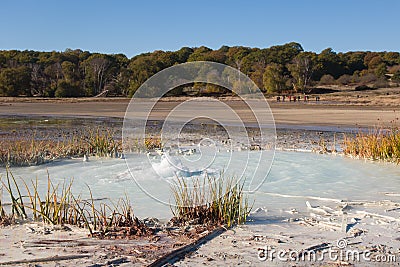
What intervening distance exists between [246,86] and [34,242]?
10.1m

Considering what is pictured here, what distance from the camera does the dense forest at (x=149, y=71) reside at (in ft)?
196

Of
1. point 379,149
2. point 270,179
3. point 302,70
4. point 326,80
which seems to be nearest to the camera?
point 270,179

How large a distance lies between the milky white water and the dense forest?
4785 cm

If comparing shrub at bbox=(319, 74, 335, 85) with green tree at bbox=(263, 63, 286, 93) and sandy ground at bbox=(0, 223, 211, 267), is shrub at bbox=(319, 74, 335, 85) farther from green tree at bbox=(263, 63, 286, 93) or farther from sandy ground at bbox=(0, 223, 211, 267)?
sandy ground at bbox=(0, 223, 211, 267)

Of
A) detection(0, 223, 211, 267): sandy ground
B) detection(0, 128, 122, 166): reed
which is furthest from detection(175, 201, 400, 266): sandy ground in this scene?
detection(0, 128, 122, 166): reed

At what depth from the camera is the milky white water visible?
705 cm

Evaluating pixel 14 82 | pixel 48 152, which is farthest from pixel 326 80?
pixel 48 152

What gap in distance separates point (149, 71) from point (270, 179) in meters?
54.2

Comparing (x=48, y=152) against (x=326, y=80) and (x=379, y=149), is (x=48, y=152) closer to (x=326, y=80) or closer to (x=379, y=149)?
(x=379, y=149)

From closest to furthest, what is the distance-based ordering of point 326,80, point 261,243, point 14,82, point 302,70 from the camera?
point 261,243, point 14,82, point 302,70, point 326,80

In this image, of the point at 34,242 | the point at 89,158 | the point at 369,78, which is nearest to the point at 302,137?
the point at 89,158

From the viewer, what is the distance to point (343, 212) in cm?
611

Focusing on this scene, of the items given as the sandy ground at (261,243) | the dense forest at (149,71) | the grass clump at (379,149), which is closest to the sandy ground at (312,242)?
the sandy ground at (261,243)

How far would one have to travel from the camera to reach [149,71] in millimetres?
61531
